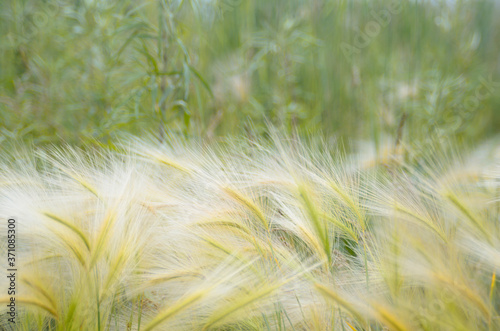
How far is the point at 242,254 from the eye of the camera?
0.73m

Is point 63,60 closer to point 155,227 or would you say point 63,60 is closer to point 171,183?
point 171,183

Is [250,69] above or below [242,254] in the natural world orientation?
above

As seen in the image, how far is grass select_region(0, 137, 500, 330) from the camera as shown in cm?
64

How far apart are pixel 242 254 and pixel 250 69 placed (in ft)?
4.01

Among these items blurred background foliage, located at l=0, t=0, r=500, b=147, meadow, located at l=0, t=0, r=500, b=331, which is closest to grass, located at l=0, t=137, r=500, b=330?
meadow, located at l=0, t=0, r=500, b=331

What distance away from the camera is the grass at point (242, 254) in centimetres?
64

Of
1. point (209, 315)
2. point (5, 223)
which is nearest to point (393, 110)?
point (209, 315)

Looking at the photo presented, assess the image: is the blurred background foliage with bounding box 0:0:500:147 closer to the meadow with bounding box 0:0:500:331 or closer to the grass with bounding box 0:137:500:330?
the meadow with bounding box 0:0:500:331

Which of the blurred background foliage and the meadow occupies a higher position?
the blurred background foliage

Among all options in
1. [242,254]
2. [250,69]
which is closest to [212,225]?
[242,254]

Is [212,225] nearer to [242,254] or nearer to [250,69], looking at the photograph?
[242,254]

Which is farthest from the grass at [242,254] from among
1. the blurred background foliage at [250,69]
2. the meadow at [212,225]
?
the blurred background foliage at [250,69]

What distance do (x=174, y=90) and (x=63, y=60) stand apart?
0.59 metres

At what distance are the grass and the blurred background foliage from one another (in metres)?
0.54
